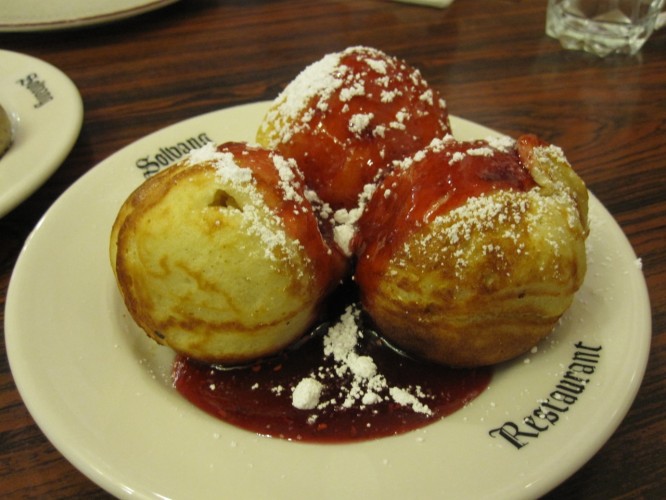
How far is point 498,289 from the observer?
0.78m

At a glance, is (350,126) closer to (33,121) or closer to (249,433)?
(249,433)

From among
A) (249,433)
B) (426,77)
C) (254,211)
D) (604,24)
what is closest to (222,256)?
(254,211)

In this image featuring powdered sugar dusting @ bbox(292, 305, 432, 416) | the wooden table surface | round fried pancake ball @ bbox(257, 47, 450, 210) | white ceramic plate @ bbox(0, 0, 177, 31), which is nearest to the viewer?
powdered sugar dusting @ bbox(292, 305, 432, 416)

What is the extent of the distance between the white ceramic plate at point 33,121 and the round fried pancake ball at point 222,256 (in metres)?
0.46

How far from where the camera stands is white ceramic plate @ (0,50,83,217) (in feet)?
3.93

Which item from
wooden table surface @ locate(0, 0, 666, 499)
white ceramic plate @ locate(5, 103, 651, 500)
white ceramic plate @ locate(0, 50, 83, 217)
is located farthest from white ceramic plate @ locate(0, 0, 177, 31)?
white ceramic plate @ locate(5, 103, 651, 500)

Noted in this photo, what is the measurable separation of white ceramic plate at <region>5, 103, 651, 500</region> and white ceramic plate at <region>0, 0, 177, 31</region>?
1206 mm

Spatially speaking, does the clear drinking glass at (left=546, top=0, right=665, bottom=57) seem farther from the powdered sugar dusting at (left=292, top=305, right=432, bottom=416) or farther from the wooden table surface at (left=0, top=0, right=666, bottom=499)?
the powdered sugar dusting at (left=292, top=305, right=432, bottom=416)

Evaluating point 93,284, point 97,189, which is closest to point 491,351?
point 93,284

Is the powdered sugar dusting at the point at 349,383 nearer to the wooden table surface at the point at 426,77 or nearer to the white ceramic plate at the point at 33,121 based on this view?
the wooden table surface at the point at 426,77

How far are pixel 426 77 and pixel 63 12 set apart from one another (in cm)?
120

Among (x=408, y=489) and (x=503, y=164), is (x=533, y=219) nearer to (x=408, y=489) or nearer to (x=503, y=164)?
(x=503, y=164)

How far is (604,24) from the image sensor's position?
6.60ft

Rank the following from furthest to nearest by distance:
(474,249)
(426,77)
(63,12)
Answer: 1. (63,12)
2. (426,77)
3. (474,249)
